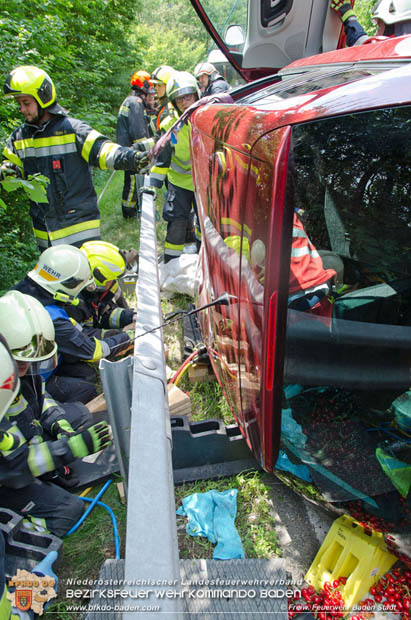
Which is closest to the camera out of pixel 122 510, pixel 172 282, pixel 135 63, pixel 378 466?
pixel 378 466

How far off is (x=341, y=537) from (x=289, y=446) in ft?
1.59

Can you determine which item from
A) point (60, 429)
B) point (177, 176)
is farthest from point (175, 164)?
point (60, 429)

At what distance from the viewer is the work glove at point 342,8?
12.3ft

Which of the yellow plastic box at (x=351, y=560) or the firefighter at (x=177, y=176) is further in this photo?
the firefighter at (x=177, y=176)

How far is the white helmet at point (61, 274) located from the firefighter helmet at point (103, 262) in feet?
1.75

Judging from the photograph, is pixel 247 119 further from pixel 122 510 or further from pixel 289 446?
pixel 122 510

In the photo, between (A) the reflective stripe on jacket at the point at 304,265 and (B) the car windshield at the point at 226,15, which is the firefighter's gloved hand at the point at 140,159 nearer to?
(B) the car windshield at the point at 226,15

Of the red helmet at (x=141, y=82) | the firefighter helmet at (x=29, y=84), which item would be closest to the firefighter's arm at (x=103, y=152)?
the firefighter helmet at (x=29, y=84)

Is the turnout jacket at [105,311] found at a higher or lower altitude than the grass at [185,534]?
higher

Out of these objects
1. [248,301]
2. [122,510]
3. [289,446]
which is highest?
[248,301]

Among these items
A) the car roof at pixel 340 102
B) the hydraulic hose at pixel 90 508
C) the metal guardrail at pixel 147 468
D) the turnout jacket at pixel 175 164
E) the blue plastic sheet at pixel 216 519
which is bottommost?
the hydraulic hose at pixel 90 508

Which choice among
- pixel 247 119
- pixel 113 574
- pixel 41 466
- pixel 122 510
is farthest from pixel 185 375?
pixel 247 119

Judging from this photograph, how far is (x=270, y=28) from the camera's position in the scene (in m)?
3.93

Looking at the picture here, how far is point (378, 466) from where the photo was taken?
60.6 inches
